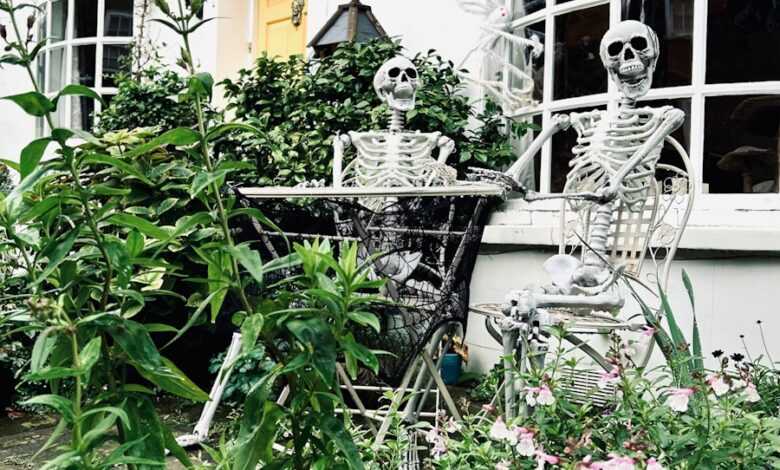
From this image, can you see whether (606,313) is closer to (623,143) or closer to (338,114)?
(623,143)

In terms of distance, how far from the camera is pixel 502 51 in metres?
4.58

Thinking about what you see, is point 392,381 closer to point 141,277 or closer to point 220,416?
point 141,277

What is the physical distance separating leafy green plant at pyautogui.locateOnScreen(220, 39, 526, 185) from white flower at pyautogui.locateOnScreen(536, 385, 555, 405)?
2.64 m

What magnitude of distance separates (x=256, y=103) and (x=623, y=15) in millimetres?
2364

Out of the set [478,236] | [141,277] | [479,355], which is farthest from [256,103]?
[141,277]

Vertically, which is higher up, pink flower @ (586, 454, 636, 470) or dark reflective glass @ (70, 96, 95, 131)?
→ dark reflective glass @ (70, 96, 95, 131)

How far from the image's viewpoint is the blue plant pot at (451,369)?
423 cm

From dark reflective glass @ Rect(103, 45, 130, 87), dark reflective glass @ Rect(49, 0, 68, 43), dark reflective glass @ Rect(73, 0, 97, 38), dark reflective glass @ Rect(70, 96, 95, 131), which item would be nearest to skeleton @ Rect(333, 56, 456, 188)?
dark reflective glass @ Rect(103, 45, 130, 87)

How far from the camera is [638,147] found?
8.55 ft

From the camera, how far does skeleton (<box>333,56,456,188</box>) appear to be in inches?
141

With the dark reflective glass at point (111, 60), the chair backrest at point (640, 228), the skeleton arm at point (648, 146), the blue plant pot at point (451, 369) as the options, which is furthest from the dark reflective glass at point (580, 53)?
the dark reflective glass at point (111, 60)

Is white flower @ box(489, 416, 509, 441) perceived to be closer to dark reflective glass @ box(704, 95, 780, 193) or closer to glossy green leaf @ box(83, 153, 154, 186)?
glossy green leaf @ box(83, 153, 154, 186)

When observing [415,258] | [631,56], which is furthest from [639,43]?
[415,258]

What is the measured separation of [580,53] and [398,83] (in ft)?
3.61
